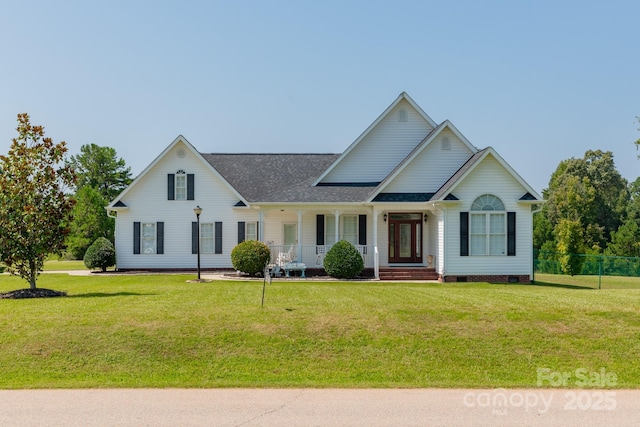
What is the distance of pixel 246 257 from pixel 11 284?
9548mm

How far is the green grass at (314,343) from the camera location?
32.0ft

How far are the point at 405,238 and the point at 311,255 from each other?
4.40 metres

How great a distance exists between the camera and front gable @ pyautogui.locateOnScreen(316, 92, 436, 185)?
27125mm

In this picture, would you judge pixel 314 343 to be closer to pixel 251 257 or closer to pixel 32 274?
pixel 32 274

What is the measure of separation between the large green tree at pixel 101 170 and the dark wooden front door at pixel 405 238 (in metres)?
40.8

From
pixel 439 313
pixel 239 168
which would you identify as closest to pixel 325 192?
pixel 239 168

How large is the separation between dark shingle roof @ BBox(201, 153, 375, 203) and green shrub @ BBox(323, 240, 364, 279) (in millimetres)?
2531

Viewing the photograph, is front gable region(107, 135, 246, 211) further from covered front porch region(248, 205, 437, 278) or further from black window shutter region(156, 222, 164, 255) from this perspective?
covered front porch region(248, 205, 437, 278)

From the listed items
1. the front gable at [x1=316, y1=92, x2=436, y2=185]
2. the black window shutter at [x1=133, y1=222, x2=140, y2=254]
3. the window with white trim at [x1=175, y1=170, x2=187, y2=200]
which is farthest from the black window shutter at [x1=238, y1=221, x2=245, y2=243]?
the black window shutter at [x1=133, y1=222, x2=140, y2=254]

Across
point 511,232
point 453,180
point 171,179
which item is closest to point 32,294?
point 171,179

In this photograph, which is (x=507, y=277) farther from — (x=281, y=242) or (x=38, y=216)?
(x=38, y=216)

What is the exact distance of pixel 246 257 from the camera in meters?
24.1

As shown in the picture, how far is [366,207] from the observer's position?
2589 cm
